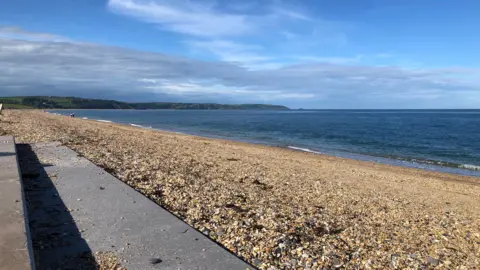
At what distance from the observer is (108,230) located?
4859mm

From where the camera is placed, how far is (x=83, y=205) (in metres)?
5.93

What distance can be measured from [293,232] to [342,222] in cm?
145

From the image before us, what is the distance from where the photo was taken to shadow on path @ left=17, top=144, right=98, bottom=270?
13.2 feet

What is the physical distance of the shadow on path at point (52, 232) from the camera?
4012mm

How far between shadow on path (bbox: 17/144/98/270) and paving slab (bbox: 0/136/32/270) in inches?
14.0

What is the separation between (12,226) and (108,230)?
1144 mm

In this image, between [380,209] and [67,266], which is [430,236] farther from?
[67,266]

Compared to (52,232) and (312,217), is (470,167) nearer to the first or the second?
(312,217)

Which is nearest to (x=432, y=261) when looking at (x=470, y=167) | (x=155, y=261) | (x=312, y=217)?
(x=312, y=217)

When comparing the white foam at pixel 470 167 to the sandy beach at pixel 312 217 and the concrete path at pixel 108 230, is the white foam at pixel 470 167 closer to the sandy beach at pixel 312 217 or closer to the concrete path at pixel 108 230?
the sandy beach at pixel 312 217

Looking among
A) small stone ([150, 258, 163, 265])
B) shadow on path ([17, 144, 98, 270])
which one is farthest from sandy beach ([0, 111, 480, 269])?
shadow on path ([17, 144, 98, 270])

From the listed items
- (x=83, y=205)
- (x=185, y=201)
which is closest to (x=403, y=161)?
(x=185, y=201)

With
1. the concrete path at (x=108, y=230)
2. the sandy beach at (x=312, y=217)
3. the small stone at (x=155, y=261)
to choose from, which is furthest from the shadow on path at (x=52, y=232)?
the sandy beach at (x=312, y=217)

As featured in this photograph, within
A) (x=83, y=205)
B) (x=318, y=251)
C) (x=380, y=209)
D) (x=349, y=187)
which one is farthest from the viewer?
(x=349, y=187)
